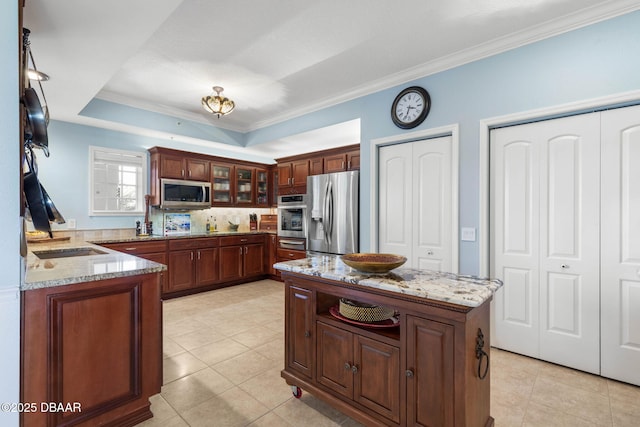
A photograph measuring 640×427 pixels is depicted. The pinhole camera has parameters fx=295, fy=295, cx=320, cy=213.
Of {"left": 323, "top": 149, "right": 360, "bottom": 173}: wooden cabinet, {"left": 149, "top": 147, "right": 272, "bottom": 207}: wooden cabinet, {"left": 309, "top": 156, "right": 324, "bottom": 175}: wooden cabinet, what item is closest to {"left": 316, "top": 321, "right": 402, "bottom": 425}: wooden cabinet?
{"left": 323, "top": 149, "right": 360, "bottom": 173}: wooden cabinet

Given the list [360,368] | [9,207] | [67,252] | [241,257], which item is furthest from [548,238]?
[67,252]

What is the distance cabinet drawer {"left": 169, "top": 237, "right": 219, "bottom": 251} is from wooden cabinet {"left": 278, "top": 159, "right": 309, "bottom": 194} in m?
1.48

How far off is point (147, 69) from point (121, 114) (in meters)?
1.15

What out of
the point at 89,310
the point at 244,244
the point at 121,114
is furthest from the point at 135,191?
the point at 89,310

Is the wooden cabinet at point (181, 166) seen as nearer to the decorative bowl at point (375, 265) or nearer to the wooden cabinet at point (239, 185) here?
the wooden cabinet at point (239, 185)

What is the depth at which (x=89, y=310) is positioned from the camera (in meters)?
1.63

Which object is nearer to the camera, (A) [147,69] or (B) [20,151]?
(B) [20,151]

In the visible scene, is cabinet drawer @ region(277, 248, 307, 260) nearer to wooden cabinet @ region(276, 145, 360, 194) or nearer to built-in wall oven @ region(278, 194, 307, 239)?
built-in wall oven @ region(278, 194, 307, 239)

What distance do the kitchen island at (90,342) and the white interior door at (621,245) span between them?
326 centimetres

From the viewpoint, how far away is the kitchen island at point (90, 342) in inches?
57.4

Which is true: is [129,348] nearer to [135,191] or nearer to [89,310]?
[89,310]

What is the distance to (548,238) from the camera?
2529 millimetres

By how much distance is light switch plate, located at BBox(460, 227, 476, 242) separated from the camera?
110 inches

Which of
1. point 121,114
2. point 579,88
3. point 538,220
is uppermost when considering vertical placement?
point 121,114
